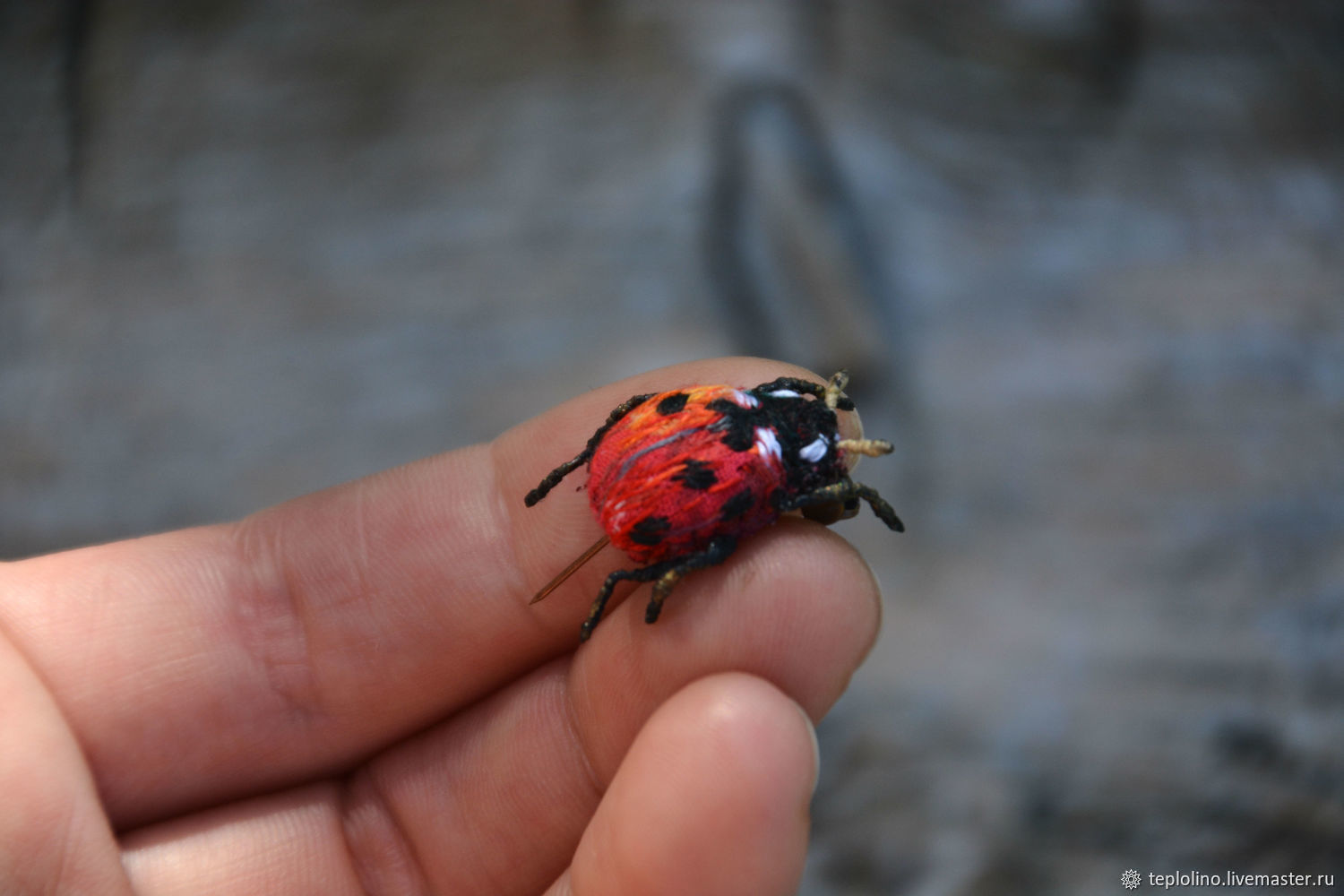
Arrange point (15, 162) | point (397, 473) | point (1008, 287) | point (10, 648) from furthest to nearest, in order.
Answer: point (15, 162) < point (1008, 287) < point (397, 473) < point (10, 648)

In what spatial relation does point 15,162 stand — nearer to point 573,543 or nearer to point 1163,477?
point 573,543

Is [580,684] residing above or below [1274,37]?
below

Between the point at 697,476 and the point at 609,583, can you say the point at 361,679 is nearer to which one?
the point at 609,583

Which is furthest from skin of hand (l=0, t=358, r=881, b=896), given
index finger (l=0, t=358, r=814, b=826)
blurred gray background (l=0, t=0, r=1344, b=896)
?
blurred gray background (l=0, t=0, r=1344, b=896)

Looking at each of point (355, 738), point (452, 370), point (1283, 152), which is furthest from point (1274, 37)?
point (355, 738)

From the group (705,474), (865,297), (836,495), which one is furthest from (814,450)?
(865,297)

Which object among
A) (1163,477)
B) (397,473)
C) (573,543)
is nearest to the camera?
(573,543)

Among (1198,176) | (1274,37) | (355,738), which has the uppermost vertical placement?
(1274,37)

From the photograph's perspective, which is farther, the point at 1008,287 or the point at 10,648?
the point at 1008,287

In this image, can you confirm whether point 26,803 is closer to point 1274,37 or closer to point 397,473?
point 397,473
